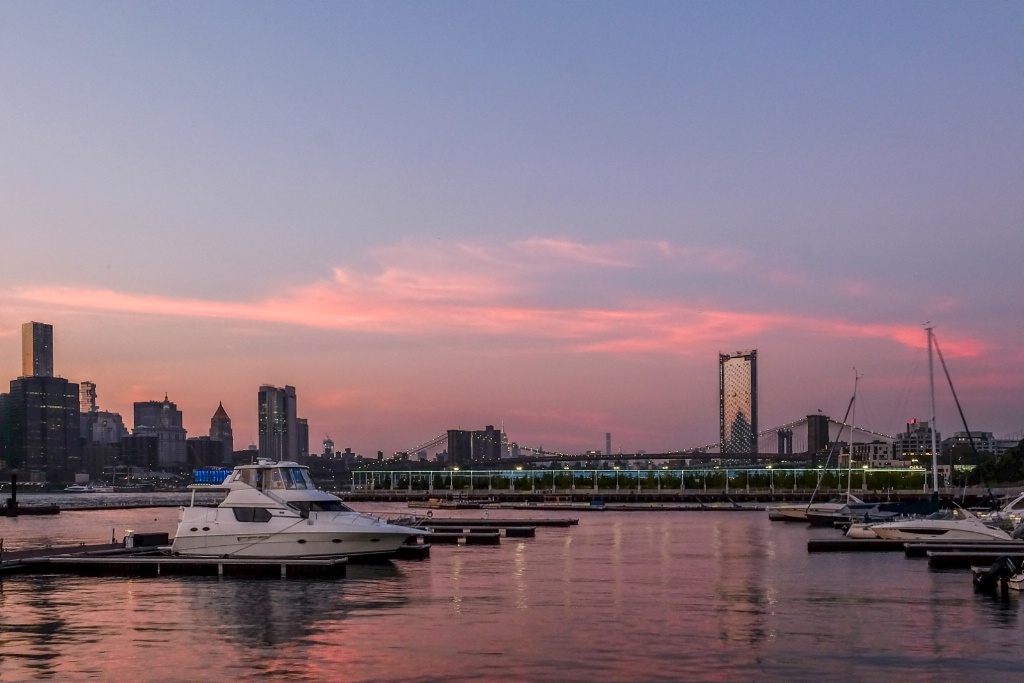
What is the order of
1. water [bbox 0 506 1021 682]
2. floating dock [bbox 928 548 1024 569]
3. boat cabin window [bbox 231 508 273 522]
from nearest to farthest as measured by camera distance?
water [bbox 0 506 1021 682] < boat cabin window [bbox 231 508 273 522] < floating dock [bbox 928 548 1024 569]

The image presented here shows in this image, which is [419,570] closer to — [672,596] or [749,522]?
[672,596]

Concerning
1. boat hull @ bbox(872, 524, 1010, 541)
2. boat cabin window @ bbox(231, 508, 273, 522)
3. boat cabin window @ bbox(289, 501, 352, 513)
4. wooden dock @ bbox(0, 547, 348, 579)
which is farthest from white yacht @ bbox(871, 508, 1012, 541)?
boat cabin window @ bbox(231, 508, 273, 522)

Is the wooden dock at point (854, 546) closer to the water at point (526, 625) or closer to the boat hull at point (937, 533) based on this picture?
the boat hull at point (937, 533)

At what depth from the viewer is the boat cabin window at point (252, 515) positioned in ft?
178

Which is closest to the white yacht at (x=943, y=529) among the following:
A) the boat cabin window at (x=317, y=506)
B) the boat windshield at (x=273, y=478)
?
the boat cabin window at (x=317, y=506)

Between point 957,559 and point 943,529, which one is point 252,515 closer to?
point 957,559

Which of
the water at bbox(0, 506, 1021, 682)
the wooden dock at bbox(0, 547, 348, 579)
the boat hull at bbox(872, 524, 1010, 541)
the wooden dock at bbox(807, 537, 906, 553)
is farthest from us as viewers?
the boat hull at bbox(872, 524, 1010, 541)

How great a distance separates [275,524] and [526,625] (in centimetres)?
2056

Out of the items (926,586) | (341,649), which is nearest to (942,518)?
(926,586)

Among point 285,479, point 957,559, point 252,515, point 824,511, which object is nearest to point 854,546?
point 957,559

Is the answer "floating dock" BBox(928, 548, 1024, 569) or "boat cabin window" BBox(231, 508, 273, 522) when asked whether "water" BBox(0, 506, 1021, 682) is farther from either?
"boat cabin window" BBox(231, 508, 273, 522)

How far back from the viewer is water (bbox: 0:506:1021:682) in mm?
29344

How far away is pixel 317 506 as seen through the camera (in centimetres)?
5531

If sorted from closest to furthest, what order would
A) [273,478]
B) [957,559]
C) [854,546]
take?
[957,559] < [273,478] < [854,546]
